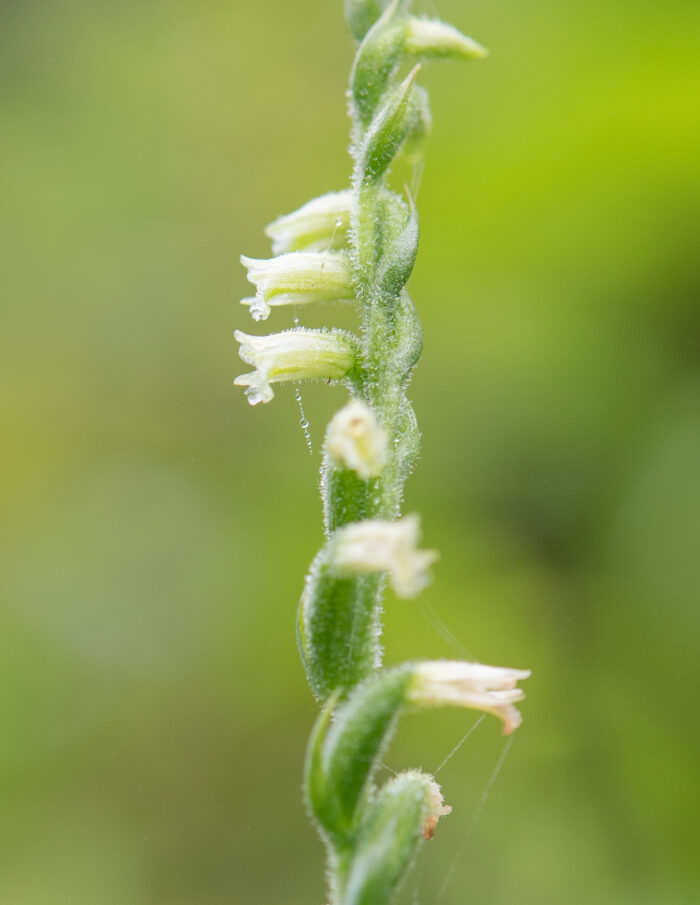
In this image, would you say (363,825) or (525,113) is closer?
(363,825)

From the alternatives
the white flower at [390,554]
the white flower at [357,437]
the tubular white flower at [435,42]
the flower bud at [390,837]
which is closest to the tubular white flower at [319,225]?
the tubular white flower at [435,42]

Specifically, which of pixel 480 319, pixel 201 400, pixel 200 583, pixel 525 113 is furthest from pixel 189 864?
pixel 525 113

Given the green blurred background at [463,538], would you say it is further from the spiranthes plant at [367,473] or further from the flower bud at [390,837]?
the flower bud at [390,837]

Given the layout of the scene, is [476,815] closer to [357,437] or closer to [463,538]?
[463,538]

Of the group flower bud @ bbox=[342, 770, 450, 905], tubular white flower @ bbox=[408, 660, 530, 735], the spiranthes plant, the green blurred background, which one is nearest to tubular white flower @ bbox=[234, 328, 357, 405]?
the spiranthes plant

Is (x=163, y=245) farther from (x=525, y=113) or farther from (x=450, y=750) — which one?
(x=450, y=750)

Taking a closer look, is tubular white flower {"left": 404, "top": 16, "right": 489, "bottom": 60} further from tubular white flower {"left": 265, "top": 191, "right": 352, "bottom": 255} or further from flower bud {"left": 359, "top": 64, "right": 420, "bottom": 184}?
tubular white flower {"left": 265, "top": 191, "right": 352, "bottom": 255}

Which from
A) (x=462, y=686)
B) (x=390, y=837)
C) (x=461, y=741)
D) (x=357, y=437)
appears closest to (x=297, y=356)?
(x=357, y=437)
